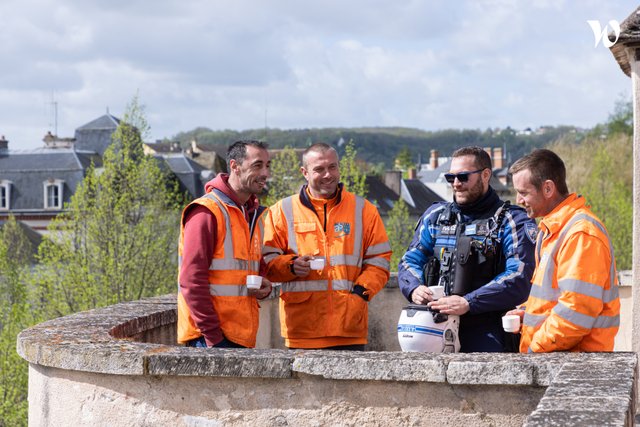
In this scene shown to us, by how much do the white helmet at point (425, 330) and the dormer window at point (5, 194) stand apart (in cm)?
6963

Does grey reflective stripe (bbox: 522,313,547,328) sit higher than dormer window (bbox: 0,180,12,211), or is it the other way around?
grey reflective stripe (bbox: 522,313,547,328)

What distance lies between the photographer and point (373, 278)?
6.70 metres

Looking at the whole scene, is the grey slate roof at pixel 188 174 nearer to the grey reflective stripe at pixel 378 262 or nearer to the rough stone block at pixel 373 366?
the grey reflective stripe at pixel 378 262

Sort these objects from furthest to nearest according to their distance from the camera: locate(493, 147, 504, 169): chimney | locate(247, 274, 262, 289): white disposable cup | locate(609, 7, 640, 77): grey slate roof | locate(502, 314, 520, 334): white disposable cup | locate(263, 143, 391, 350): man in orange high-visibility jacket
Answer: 1. locate(493, 147, 504, 169): chimney
2. locate(609, 7, 640, 77): grey slate roof
3. locate(263, 143, 391, 350): man in orange high-visibility jacket
4. locate(247, 274, 262, 289): white disposable cup
5. locate(502, 314, 520, 334): white disposable cup

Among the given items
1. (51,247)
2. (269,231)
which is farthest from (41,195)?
(269,231)

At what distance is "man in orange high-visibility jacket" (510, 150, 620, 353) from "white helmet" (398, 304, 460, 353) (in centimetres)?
51

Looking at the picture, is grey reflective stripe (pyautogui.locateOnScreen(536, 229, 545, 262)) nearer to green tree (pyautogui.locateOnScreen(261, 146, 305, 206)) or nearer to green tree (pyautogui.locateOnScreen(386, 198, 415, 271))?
green tree (pyautogui.locateOnScreen(261, 146, 305, 206))

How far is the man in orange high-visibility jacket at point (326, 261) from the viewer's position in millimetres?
6641

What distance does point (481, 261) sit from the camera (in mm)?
6012

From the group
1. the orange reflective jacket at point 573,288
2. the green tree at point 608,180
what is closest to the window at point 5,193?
the green tree at point 608,180

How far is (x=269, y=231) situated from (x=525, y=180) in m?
1.94

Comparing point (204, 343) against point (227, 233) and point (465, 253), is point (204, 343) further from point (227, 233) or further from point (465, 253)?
point (465, 253)

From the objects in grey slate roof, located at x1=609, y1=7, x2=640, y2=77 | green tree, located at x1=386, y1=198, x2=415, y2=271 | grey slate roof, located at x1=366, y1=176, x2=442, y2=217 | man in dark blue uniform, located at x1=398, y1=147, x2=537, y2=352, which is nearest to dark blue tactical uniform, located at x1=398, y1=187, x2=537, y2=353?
man in dark blue uniform, located at x1=398, y1=147, x2=537, y2=352

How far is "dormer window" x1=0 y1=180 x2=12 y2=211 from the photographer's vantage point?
238 feet
